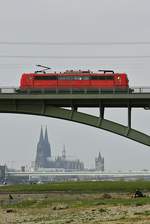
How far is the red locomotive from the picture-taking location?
216 feet

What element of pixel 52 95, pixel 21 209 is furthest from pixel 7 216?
pixel 52 95

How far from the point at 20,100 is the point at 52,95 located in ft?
14.5

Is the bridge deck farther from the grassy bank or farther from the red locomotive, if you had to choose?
the grassy bank

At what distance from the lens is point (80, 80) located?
66438 mm

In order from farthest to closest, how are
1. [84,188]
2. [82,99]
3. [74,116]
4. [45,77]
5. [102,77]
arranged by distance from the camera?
[84,188] < [45,77] < [102,77] < [82,99] < [74,116]

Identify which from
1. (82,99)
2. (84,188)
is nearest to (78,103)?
(82,99)

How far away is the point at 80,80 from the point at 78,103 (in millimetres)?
2916

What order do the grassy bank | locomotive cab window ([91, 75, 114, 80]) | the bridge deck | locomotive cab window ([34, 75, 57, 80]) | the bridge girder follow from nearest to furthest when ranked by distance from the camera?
the bridge girder → the bridge deck → locomotive cab window ([91, 75, 114, 80]) → locomotive cab window ([34, 75, 57, 80]) → the grassy bank

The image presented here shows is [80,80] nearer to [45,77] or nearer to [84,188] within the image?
[45,77]

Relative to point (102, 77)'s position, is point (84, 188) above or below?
below

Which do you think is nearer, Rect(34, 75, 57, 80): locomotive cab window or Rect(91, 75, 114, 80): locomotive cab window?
Rect(91, 75, 114, 80): locomotive cab window

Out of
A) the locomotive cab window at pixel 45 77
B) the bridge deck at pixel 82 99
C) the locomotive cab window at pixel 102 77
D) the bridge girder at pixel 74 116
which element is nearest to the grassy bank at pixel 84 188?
the bridge girder at pixel 74 116

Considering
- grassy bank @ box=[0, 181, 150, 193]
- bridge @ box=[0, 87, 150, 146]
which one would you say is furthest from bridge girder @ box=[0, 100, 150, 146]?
grassy bank @ box=[0, 181, 150, 193]

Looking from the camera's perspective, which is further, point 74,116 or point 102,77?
point 102,77
